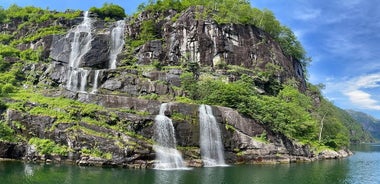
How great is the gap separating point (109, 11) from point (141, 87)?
3714 cm

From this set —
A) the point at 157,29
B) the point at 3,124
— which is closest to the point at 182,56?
the point at 157,29

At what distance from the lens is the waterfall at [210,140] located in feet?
A: 135

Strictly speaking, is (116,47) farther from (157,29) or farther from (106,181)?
(106,181)

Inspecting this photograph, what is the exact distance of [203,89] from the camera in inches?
2057

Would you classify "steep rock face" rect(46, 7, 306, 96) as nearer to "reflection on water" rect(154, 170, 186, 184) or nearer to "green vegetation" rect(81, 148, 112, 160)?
"green vegetation" rect(81, 148, 112, 160)

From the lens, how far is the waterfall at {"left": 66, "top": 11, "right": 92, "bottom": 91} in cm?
5272

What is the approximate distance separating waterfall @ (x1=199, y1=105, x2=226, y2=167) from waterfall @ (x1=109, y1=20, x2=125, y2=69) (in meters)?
27.1

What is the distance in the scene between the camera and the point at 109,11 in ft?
267

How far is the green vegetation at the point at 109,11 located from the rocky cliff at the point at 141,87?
2.60 meters

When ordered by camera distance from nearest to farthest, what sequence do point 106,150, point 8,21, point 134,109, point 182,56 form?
point 106,150, point 134,109, point 182,56, point 8,21

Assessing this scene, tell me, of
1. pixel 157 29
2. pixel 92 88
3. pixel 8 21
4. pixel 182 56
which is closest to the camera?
pixel 92 88

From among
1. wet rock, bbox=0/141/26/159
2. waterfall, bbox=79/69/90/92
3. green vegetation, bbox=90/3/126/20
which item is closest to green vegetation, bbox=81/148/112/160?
wet rock, bbox=0/141/26/159

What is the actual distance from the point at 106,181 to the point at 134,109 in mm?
16457

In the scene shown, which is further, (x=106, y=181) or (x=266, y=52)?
(x=266, y=52)
